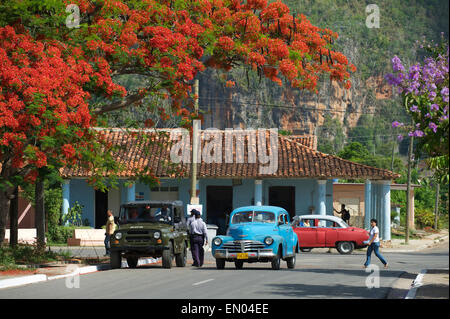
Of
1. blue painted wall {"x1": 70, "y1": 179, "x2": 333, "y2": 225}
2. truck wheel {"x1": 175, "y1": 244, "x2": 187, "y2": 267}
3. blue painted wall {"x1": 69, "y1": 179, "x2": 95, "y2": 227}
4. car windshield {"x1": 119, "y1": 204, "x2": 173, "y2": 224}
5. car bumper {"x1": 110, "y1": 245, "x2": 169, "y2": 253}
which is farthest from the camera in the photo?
blue painted wall {"x1": 69, "y1": 179, "x2": 95, "y2": 227}

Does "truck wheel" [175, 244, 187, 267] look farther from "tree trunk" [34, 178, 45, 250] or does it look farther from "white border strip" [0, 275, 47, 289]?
"white border strip" [0, 275, 47, 289]

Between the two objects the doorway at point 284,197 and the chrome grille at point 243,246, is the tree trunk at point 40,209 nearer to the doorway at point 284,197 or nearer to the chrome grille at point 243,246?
the chrome grille at point 243,246

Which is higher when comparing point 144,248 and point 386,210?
point 386,210

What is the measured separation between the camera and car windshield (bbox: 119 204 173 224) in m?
25.9

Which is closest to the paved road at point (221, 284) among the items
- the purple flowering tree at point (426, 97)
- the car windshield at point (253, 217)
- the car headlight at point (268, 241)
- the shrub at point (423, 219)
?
the car headlight at point (268, 241)

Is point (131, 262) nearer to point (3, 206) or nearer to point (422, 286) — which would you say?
point (3, 206)

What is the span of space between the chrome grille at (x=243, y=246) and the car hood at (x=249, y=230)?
0.15 metres

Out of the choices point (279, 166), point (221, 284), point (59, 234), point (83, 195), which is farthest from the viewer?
point (83, 195)

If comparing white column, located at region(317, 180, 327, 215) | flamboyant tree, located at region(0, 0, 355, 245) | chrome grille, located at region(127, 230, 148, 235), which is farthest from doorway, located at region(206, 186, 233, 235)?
chrome grille, located at region(127, 230, 148, 235)

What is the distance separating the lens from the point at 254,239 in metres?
24.2

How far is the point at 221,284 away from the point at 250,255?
5.16 meters

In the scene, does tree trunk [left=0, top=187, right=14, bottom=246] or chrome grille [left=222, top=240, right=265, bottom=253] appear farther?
tree trunk [left=0, top=187, right=14, bottom=246]

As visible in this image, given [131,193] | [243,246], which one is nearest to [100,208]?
[131,193]

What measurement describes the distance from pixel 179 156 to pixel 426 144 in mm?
30284
